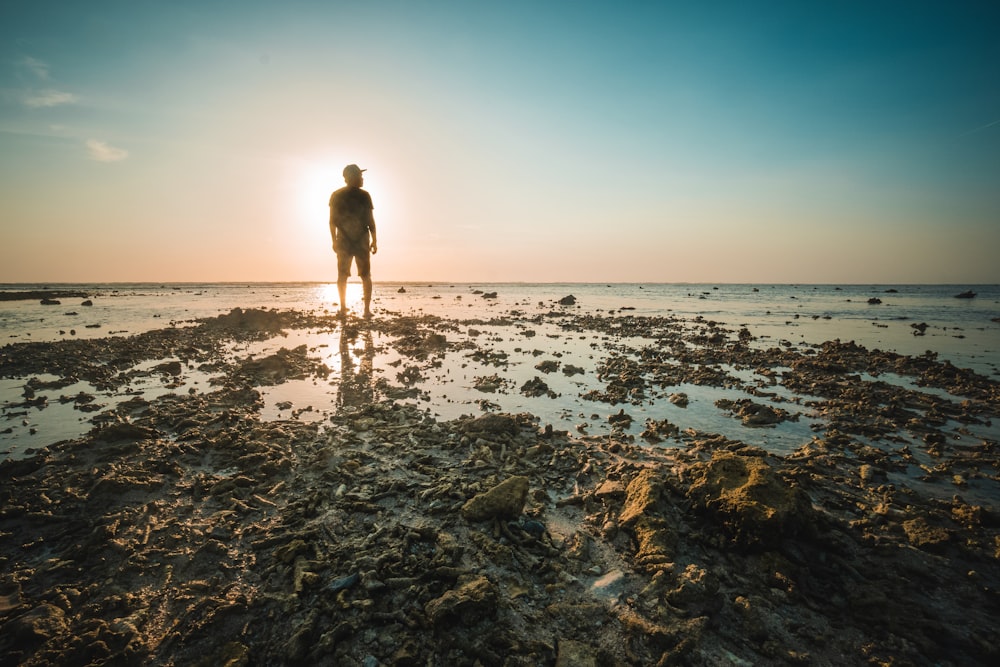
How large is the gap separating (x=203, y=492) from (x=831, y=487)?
752cm

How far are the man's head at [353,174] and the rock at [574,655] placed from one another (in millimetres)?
16208

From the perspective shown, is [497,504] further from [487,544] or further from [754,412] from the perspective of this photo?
[754,412]

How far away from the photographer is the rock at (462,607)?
2.83m

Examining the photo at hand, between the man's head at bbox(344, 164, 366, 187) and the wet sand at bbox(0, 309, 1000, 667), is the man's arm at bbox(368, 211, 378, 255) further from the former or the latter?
the wet sand at bbox(0, 309, 1000, 667)

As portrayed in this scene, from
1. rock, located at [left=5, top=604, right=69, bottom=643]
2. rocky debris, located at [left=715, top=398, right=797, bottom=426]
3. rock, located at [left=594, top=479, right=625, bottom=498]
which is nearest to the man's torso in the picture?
rocky debris, located at [left=715, top=398, right=797, bottom=426]

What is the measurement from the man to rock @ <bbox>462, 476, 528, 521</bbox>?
45.6 ft

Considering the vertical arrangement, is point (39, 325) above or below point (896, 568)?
above

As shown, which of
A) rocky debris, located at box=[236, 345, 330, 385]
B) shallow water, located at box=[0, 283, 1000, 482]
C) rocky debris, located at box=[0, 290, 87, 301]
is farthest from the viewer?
rocky debris, located at box=[0, 290, 87, 301]

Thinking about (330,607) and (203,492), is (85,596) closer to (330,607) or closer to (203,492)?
(203,492)

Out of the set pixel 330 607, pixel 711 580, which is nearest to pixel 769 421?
pixel 711 580

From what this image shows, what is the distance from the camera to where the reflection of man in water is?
7.65 metres

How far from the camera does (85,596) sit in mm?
2941

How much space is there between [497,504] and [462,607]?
4.17ft

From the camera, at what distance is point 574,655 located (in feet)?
8.65
